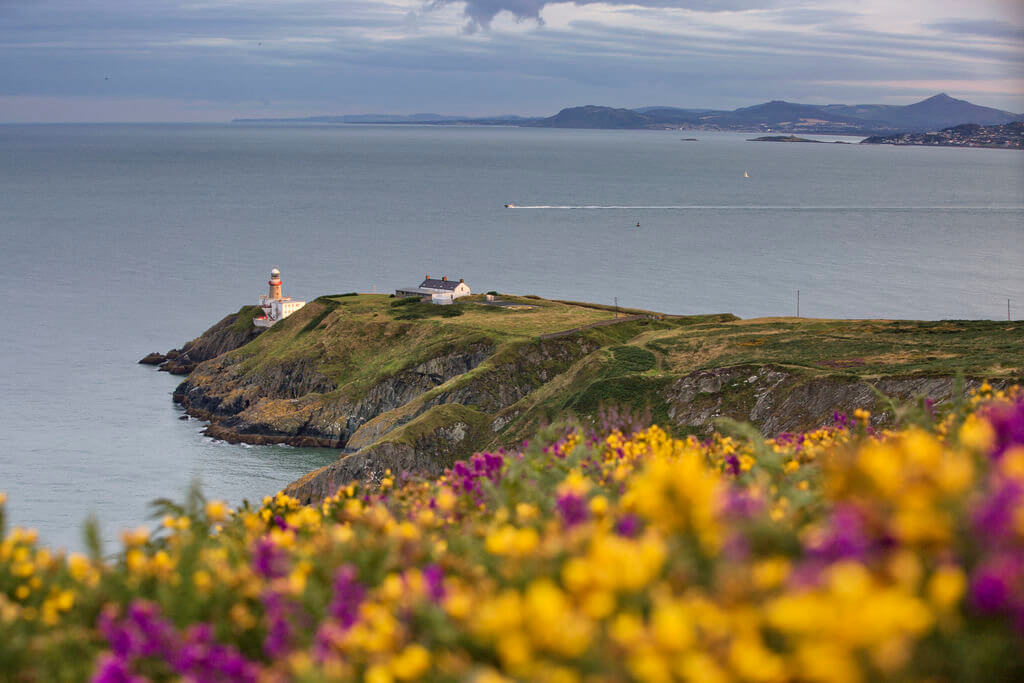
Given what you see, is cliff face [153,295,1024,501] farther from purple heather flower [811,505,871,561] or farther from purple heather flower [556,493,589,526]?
purple heather flower [811,505,871,561]

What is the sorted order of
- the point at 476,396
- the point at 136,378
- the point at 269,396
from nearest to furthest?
the point at 476,396 < the point at 269,396 < the point at 136,378

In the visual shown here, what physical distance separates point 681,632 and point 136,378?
365 ft

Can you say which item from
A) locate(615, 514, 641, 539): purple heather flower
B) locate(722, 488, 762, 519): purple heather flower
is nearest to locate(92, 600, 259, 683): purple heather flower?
locate(615, 514, 641, 539): purple heather flower

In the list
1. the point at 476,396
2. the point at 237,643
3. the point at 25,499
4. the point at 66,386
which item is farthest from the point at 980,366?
the point at 66,386

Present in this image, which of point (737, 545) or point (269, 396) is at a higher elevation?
point (737, 545)

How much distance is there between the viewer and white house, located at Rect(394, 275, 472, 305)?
370 feet

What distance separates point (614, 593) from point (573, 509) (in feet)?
6.60

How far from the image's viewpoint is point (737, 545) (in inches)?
148

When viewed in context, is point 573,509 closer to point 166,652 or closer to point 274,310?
point 166,652

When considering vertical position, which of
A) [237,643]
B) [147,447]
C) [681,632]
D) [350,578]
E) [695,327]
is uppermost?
[681,632]

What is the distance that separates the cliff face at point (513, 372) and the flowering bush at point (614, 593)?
18566mm

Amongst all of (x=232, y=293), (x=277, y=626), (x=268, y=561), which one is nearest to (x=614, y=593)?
(x=277, y=626)

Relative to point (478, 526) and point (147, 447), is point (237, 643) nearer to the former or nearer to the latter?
point (478, 526)

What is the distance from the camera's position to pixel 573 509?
236 inches
